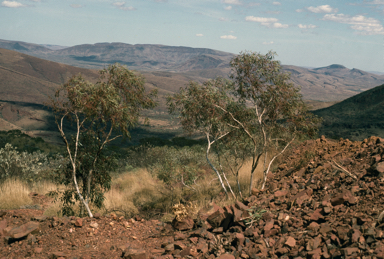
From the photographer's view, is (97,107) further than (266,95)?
No

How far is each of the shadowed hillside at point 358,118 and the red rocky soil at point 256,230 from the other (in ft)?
63.2

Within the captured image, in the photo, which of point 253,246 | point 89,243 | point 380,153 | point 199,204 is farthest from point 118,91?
point 380,153

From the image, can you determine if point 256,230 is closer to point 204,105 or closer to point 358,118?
point 204,105

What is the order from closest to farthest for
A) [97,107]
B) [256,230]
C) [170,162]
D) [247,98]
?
[256,230] < [97,107] < [247,98] < [170,162]

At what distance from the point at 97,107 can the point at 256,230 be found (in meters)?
4.34

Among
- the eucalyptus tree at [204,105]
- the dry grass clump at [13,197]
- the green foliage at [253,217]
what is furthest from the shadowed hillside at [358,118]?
the dry grass clump at [13,197]

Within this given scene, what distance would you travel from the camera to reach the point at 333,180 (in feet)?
20.6

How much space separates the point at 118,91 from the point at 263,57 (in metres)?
4.02

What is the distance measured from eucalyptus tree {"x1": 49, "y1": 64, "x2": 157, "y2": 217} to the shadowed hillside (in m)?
20.3

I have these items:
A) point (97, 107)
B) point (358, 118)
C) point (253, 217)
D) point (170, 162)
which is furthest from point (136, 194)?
point (358, 118)

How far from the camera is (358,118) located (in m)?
32.7

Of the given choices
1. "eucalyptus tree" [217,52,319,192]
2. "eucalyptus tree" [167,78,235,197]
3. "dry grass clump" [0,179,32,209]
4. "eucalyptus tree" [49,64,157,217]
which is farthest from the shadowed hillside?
"dry grass clump" [0,179,32,209]

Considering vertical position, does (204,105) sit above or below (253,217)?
above

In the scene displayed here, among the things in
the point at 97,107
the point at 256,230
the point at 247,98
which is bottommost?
the point at 256,230
